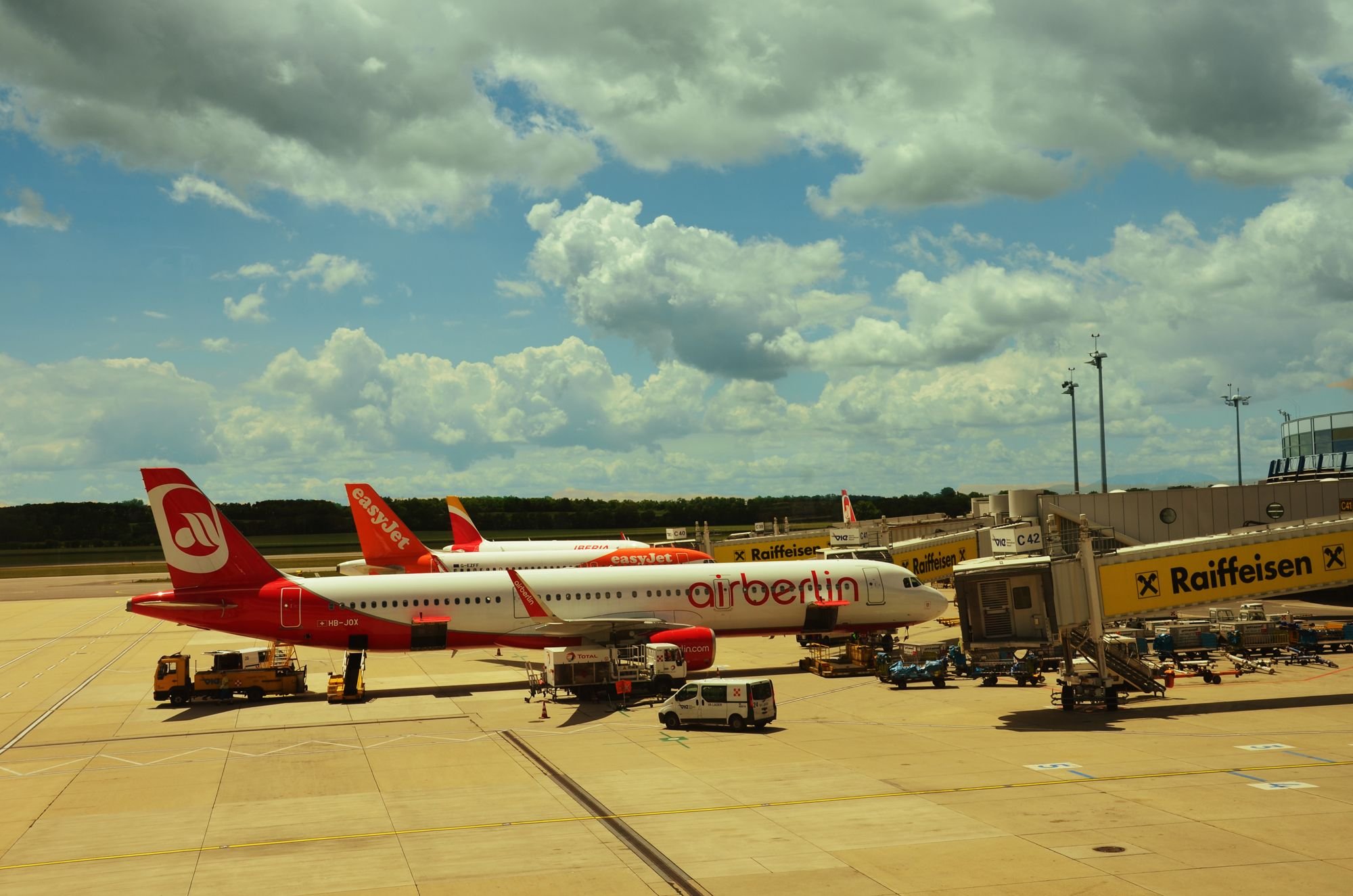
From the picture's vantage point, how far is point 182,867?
22719 millimetres

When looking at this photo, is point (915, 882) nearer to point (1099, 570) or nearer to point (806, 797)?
point (806, 797)

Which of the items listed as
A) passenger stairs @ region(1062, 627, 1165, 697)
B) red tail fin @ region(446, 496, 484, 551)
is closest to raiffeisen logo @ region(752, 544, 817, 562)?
red tail fin @ region(446, 496, 484, 551)

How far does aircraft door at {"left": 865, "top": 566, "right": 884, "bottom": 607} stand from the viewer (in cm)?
5409

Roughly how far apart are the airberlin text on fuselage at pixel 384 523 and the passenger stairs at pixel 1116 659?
169 ft

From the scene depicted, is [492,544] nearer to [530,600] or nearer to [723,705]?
[530,600]

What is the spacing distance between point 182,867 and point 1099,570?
32.1 metres

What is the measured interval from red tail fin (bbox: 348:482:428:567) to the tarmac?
1225 inches

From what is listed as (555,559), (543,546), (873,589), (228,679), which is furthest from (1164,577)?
(543,546)

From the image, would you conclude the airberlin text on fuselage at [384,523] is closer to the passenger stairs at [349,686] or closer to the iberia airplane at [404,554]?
the iberia airplane at [404,554]

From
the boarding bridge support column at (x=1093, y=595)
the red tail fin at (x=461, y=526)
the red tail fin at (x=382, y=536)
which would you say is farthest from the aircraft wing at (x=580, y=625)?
the red tail fin at (x=461, y=526)

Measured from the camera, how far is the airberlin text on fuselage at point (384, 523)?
79.2 metres

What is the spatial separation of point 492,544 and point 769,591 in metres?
45.4

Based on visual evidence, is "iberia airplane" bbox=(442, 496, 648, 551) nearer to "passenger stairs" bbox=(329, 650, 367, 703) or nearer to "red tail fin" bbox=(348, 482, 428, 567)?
"red tail fin" bbox=(348, 482, 428, 567)

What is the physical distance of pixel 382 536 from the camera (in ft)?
260
